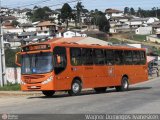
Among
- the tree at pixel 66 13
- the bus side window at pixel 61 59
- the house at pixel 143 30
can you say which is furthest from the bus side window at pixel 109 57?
the house at pixel 143 30

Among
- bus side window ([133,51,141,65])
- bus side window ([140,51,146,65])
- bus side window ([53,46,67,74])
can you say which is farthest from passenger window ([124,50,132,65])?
bus side window ([53,46,67,74])

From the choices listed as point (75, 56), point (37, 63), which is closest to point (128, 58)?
point (75, 56)

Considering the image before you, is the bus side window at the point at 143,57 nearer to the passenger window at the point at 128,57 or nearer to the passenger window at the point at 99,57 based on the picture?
the passenger window at the point at 128,57

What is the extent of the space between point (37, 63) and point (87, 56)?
3.59 meters

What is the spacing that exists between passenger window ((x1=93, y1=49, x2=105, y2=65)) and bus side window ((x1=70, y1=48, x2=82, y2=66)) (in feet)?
5.84

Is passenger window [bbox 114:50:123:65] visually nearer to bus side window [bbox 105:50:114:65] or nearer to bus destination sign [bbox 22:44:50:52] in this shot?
bus side window [bbox 105:50:114:65]

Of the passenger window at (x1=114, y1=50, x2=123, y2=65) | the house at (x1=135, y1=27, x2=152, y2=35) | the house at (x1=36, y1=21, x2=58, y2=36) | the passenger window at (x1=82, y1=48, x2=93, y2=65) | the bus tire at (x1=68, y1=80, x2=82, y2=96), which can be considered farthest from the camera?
the house at (x1=135, y1=27, x2=152, y2=35)

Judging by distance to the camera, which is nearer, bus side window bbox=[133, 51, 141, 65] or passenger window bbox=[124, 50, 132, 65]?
passenger window bbox=[124, 50, 132, 65]

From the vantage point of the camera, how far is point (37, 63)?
2495cm

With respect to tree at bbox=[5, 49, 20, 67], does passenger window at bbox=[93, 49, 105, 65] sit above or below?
above

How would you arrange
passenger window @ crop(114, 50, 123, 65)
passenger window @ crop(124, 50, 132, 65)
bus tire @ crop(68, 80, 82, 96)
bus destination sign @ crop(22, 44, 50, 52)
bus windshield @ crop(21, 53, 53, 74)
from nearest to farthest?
bus windshield @ crop(21, 53, 53, 74) < bus destination sign @ crop(22, 44, 50, 52) < bus tire @ crop(68, 80, 82, 96) < passenger window @ crop(114, 50, 123, 65) < passenger window @ crop(124, 50, 132, 65)

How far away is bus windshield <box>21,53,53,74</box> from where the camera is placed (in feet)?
80.9

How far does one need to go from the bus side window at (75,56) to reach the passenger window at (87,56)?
0.46 m

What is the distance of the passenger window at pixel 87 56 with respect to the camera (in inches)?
1068
